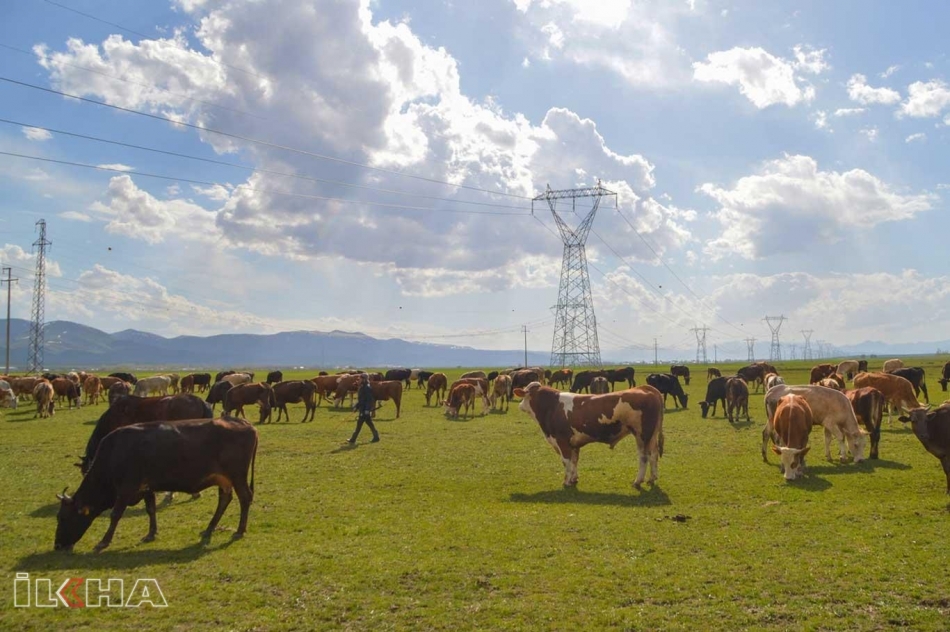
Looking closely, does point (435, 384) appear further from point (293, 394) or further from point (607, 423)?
point (607, 423)

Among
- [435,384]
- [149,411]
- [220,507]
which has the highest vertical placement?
[149,411]

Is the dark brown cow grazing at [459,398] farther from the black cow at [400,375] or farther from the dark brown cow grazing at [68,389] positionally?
the black cow at [400,375]

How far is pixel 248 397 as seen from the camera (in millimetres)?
27719

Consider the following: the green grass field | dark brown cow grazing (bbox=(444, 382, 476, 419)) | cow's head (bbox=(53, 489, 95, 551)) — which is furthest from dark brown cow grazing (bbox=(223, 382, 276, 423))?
cow's head (bbox=(53, 489, 95, 551))

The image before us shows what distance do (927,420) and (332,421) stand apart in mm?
22778

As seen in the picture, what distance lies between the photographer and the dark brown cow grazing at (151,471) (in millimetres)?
9555

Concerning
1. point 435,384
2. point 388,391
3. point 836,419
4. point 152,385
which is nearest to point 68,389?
point 152,385


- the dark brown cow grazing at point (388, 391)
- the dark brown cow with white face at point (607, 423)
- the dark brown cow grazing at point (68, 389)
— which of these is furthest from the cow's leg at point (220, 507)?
the dark brown cow grazing at point (68, 389)

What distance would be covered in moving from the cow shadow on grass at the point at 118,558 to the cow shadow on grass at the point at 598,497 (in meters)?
6.05

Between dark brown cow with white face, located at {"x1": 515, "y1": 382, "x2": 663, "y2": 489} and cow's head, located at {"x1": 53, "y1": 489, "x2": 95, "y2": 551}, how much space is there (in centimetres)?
919

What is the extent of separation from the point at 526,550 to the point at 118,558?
233 inches

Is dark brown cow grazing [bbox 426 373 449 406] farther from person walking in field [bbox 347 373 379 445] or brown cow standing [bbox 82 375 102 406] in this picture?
brown cow standing [bbox 82 375 102 406]

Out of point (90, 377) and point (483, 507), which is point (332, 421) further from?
point (90, 377)

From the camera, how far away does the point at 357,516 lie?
1158 centimetres
